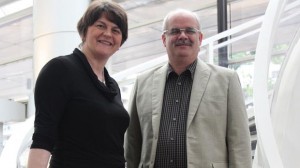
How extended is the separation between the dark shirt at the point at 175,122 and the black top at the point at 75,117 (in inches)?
9.2

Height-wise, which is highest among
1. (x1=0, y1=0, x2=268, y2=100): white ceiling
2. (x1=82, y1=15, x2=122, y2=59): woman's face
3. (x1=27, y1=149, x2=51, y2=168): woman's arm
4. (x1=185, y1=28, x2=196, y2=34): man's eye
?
(x1=0, y1=0, x2=268, y2=100): white ceiling

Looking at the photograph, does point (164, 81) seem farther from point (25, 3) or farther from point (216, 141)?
point (25, 3)

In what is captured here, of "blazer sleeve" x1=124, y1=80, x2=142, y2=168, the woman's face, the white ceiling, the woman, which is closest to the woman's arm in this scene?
the woman

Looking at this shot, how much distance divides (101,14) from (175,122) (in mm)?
560

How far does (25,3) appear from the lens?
6121 millimetres

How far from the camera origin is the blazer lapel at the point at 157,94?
69.5 inches

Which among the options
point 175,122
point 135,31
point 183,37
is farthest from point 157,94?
point 135,31

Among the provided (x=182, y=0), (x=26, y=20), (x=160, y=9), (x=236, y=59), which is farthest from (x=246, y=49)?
(x=26, y=20)

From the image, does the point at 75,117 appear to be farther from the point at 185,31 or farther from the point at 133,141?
the point at 185,31

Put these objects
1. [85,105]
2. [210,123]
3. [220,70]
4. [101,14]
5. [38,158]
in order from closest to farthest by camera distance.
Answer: [38,158] < [85,105] < [101,14] < [210,123] < [220,70]

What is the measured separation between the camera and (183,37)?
1.76m

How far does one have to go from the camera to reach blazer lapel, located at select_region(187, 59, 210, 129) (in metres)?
1.71

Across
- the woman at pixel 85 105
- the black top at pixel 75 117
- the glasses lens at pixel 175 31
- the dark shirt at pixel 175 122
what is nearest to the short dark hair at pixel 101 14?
the woman at pixel 85 105

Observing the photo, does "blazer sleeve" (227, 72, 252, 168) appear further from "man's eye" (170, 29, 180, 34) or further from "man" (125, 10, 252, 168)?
"man's eye" (170, 29, 180, 34)
